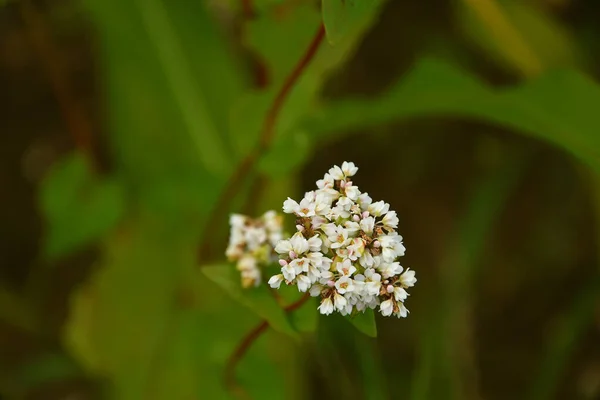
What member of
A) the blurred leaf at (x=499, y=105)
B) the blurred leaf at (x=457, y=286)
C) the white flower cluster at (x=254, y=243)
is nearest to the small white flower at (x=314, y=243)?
the white flower cluster at (x=254, y=243)

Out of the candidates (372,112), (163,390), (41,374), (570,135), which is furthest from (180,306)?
(570,135)

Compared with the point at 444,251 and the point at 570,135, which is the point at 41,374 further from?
the point at 570,135

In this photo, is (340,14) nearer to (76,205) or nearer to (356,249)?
(356,249)

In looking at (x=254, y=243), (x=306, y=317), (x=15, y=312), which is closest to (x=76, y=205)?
(x=15, y=312)

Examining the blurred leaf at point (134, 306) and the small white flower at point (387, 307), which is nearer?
the small white flower at point (387, 307)

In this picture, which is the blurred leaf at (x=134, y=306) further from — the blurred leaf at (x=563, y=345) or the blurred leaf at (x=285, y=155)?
the blurred leaf at (x=563, y=345)

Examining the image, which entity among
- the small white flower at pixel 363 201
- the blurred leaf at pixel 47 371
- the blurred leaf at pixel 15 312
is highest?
the blurred leaf at pixel 15 312
